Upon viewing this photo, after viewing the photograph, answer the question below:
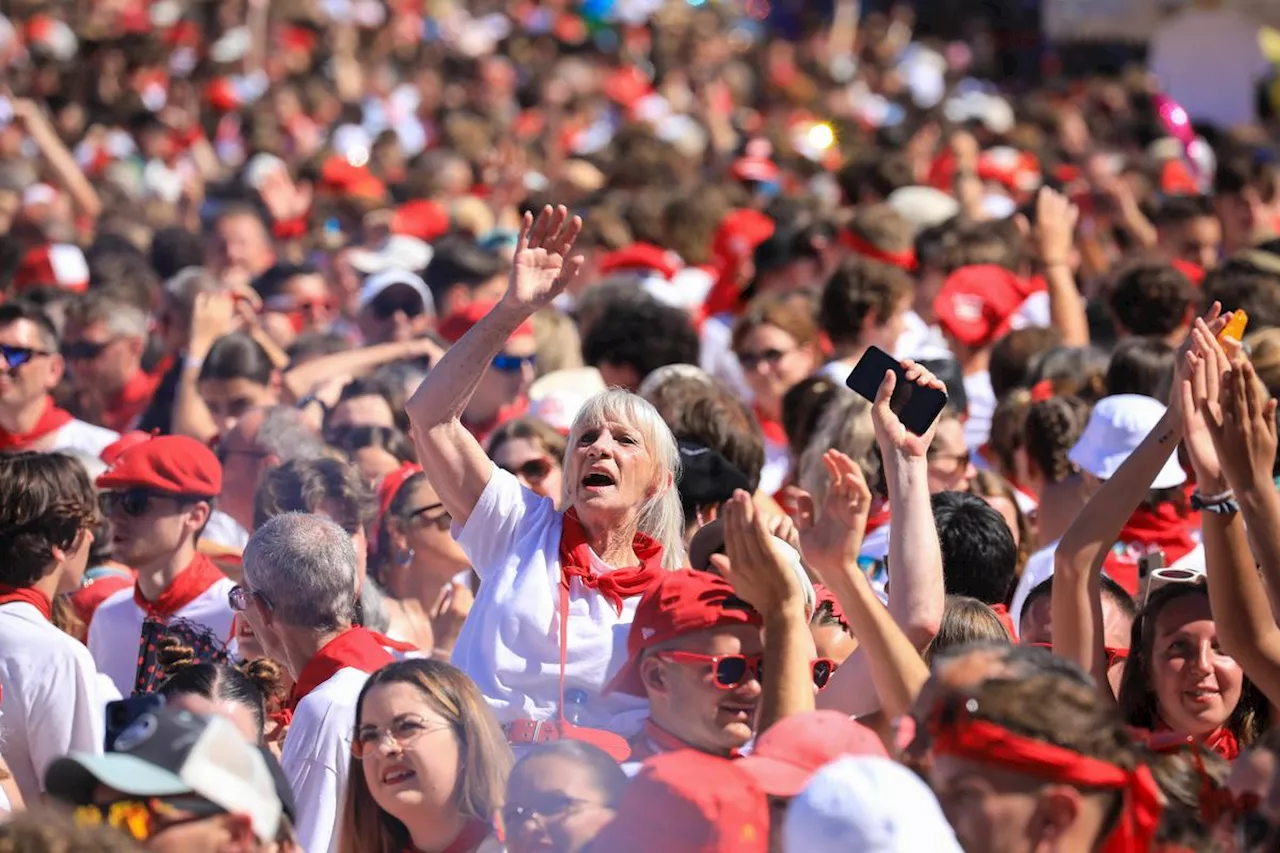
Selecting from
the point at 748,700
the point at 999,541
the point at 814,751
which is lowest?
the point at 999,541

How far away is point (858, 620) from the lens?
12.0 feet

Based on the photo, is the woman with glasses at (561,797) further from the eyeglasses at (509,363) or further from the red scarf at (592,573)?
the eyeglasses at (509,363)

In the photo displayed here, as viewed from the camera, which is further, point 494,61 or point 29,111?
point 494,61

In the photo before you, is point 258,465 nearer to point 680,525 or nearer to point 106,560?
point 106,560

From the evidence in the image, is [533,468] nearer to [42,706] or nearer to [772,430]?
[772,430]

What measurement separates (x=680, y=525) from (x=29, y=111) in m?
8.05

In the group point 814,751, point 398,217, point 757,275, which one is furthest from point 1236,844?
point 398,217

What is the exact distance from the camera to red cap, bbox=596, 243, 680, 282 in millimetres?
9141

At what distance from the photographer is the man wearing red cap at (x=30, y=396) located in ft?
22.7

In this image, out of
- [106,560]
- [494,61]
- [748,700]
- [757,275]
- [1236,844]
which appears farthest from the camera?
[494,61]

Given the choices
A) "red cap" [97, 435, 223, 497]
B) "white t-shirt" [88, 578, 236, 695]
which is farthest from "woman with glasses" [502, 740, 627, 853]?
"red cap" [97, 435, 223, 497]

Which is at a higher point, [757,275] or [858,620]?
[858,620]

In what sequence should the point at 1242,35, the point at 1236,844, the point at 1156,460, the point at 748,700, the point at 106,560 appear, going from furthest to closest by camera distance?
the point at 1242,35
the point at 106,560
the point at 1156,460
the point at 748,700
the point at 1236,844

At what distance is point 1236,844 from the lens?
121 inches
